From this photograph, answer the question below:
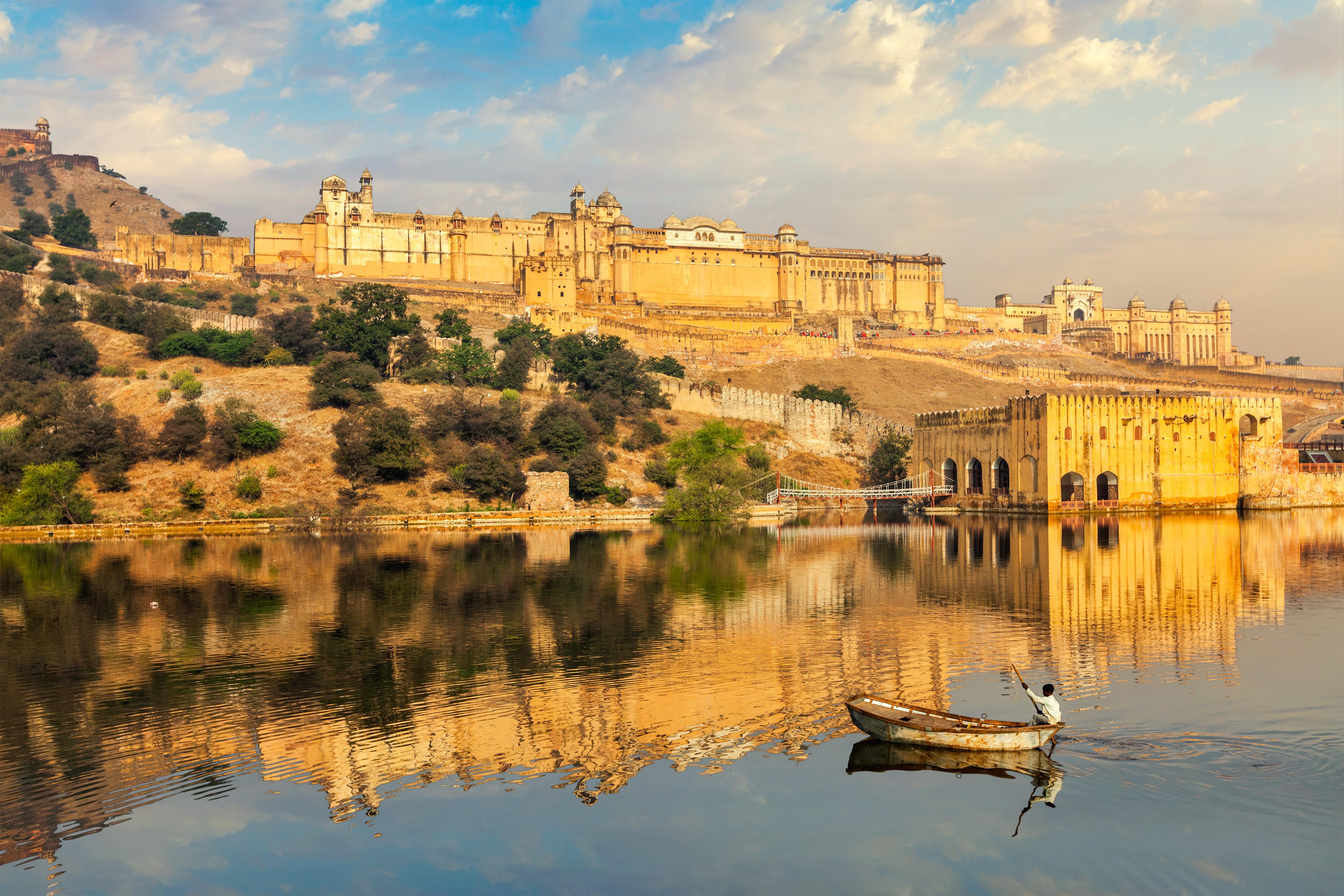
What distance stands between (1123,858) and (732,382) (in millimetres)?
66368

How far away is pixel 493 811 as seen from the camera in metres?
9.70

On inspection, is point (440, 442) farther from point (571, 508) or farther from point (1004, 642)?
point (1004, 642)

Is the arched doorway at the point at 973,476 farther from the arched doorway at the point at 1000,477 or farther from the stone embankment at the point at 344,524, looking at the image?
the stone embankment at the point at 344,524

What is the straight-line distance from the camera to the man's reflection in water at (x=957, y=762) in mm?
10617

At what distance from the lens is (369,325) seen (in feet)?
186

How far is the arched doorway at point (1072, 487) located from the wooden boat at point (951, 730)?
3444 centimetres

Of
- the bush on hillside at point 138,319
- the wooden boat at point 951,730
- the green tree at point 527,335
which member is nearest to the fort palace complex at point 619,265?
the green tree at point 527,335

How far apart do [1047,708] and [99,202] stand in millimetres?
135595

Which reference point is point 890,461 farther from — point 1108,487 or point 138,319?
point 138,319

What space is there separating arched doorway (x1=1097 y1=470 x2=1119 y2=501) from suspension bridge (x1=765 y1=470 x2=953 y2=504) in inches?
276

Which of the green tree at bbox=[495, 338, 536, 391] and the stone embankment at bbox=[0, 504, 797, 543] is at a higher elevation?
the green tree at bbox=[495, 338, 536, 391]

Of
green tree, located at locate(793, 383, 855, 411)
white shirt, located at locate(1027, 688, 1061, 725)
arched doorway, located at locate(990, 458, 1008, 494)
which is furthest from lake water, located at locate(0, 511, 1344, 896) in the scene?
green tree, located at locate(793, 383, 855, 411)

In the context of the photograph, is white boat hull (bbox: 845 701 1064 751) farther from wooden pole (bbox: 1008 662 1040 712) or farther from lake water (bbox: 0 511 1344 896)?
wooden pole (bbox: 1008 662 1040 712)

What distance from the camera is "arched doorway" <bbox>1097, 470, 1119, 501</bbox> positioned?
43.5 m
